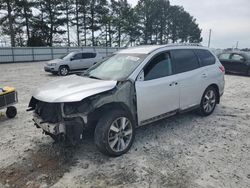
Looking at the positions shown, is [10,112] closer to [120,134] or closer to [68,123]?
[68,123]

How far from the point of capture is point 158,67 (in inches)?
166

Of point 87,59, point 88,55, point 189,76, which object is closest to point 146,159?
point 189,76

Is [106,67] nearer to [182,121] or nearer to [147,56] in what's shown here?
[147,56]

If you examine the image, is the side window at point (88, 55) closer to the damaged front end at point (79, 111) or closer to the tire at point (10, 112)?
the tire at point (10, 112)

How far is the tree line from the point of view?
3181cm

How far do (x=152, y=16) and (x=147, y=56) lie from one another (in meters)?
44.9

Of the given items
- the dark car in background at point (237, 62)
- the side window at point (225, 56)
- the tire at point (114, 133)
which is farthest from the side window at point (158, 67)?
the side window at point (225, 56)

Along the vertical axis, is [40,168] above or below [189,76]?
below

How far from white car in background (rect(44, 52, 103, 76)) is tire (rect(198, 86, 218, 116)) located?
10542 mm

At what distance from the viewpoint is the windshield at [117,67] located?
3.97 metres

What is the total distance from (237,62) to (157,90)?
439 inches

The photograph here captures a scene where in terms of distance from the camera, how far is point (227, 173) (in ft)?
10.3

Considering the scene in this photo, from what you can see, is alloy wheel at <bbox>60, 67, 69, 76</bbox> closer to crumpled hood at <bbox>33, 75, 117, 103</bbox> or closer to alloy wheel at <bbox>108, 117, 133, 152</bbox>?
crumpled hood at <bbox>33, 75, 117, 103</bbox>

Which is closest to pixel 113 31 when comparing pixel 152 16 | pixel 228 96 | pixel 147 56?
pixel 152 16
